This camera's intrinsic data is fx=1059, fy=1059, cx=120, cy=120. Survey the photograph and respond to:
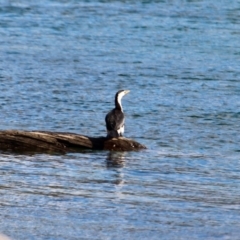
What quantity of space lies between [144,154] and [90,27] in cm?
1569

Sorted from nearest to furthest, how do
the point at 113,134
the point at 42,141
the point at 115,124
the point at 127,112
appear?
the point at 42,141 < the point at 113,134 < the point at 115,124 < the point at 127,112

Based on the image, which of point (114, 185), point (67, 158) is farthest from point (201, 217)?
point (67, 158)

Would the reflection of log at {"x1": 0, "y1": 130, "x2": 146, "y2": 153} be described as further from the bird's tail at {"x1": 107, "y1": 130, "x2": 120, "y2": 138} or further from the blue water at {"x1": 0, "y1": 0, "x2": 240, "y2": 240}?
the bird's tail at {"x1": 107, "y1": 130, "x2": 120, "y2": 138}

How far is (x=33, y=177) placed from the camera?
481 inches

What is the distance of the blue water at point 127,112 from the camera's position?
10.4m

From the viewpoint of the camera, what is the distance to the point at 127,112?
59.1 ft

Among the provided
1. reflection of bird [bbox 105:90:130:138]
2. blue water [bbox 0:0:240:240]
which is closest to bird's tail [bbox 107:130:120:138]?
reflection of bird [bbox 105:90:130:138]

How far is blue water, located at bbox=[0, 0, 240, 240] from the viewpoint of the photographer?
34.0 feet

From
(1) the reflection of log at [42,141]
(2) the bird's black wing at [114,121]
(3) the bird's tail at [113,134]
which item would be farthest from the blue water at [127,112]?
(2) the bird's black wing at [114,121]

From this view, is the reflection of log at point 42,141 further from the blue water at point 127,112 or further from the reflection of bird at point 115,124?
the reflection of bird at point 115,124

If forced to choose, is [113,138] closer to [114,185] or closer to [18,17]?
[114,185]

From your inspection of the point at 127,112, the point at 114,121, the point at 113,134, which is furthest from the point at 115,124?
the point at 127,112

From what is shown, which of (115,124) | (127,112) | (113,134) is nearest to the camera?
(113,134)

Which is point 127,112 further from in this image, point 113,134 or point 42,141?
point 42,141
